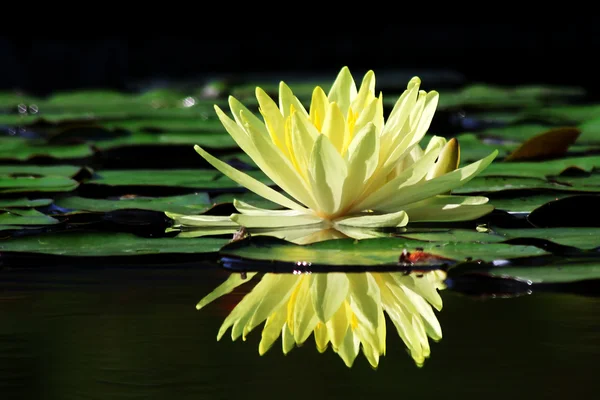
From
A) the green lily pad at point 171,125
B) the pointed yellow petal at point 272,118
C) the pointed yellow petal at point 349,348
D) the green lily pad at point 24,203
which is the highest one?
the green lily pad at point 171,125

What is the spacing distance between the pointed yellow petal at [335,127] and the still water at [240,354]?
48 cm

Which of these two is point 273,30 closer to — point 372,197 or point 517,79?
point 517,79

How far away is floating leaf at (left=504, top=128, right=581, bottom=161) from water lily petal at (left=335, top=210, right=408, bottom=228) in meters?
1.05

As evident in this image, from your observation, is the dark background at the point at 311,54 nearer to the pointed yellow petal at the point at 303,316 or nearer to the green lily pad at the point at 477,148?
the green lily pad at the point at 477,148

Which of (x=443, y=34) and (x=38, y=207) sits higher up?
(x=443, y=34)

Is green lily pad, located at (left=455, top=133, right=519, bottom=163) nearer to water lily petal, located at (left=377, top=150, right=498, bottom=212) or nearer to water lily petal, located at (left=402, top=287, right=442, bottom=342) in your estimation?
water lily petal, located at (left=377, top=150, right=498, bottom=212)

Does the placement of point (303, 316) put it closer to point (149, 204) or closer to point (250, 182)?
point (250, 182)

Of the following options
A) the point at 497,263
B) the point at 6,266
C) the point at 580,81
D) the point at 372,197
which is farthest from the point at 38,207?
the point at 580,81

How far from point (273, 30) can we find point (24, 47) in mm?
3032

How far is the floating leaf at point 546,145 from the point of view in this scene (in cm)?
291

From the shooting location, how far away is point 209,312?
147 cm

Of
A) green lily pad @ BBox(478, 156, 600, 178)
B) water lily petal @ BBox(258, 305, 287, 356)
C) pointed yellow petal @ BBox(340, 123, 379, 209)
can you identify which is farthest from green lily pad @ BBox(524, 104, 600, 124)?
water lily petal @ BBox(258, 305, 287, 356)

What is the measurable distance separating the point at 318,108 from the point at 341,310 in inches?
25.3

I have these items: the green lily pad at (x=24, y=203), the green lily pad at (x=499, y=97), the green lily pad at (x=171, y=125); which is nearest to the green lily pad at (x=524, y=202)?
the green lily pad at (x=24, y=203)
